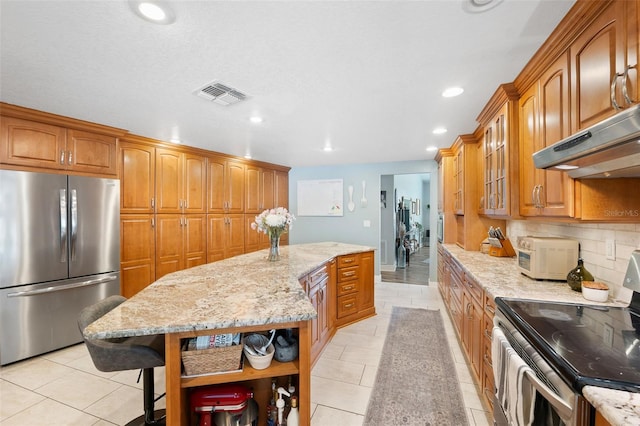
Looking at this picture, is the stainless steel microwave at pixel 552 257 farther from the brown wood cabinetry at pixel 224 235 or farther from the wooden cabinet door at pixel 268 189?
the wooden cabinet door at pixel 268 189

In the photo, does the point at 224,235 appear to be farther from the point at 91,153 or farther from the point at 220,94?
the point at 220,94

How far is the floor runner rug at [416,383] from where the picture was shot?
1828mm

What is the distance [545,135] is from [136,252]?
4110mm

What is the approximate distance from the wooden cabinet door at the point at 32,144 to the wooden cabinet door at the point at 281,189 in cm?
334

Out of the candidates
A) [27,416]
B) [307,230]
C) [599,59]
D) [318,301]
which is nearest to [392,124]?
[599,59]

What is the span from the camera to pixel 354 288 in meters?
3.42

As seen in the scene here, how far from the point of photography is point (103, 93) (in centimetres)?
217

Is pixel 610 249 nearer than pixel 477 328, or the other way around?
pixel 610 249

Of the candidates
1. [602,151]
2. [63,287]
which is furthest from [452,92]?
[63,287]

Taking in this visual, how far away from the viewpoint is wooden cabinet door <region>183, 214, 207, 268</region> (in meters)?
3.91

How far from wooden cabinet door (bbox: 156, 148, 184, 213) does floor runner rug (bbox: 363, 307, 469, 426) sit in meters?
3.21

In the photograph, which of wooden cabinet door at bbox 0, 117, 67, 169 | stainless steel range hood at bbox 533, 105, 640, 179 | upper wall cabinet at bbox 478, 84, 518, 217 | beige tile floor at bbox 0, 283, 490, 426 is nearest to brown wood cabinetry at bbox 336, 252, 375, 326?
beige tile floor at bbox 0, 283, 490, 426

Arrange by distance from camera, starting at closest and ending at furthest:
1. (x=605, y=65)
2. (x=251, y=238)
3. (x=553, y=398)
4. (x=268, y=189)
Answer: (x=553, y=398), (x=605, y=65), (x=251, y=238), (x=268, y=189)

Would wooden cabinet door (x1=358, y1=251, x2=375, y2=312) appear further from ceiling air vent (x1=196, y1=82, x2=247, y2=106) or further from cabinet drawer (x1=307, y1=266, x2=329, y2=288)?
ceiling air vent (x1=196, y1=82, x2=247, y2=106)
